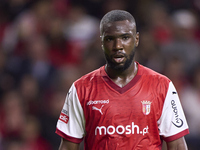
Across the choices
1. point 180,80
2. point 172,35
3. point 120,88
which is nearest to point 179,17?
point 172,35

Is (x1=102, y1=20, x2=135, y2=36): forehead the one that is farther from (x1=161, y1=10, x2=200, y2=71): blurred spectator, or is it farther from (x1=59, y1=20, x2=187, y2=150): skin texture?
(x1=161, y1=10, x2=200, y2=71): blurred spectator

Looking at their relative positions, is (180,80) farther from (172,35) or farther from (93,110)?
(93,110)

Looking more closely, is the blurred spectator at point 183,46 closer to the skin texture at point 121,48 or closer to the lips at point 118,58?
the skin texture at point 121,48

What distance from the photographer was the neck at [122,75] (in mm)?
3637

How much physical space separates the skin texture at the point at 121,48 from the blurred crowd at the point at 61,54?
2724 mm

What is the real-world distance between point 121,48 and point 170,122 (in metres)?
0.70

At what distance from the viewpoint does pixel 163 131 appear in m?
3.57

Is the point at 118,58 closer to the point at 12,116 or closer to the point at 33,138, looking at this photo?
the point at 33,138

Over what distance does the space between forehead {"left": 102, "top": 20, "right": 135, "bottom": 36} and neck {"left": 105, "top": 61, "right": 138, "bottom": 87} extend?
32 centimetres

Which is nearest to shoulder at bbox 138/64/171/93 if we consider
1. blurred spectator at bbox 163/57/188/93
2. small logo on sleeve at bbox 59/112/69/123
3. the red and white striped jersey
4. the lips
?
the red and white striped jersey

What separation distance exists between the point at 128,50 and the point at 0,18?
5447 millimetres

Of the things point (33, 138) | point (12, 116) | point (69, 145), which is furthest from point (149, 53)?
point (69, 145)

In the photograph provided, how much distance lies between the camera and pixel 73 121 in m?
3.64

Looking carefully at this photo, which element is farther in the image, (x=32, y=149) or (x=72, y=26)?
(x=72, y=26)
